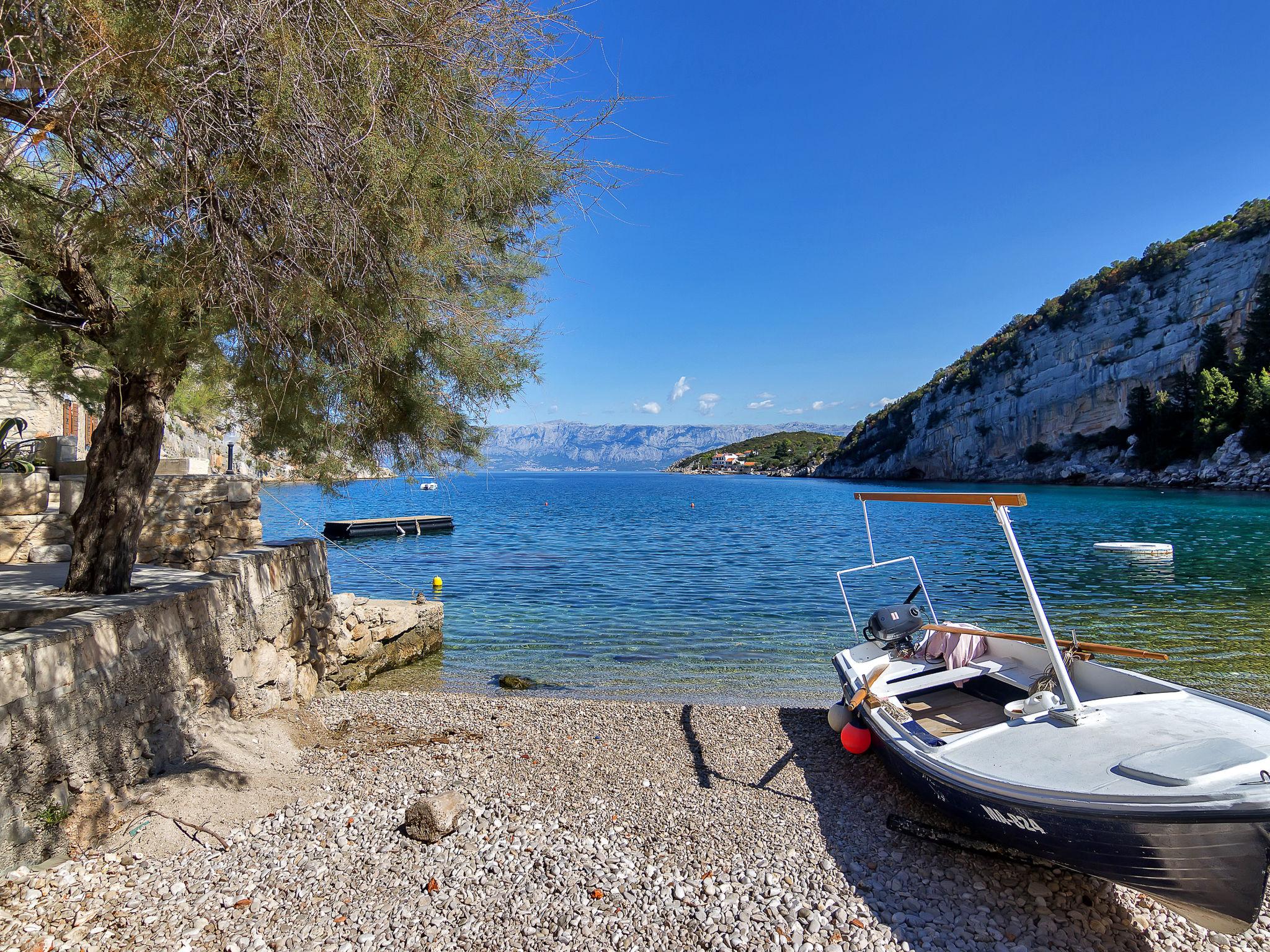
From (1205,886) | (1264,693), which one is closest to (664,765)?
(1205,886)

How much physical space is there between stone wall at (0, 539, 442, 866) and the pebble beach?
52cm

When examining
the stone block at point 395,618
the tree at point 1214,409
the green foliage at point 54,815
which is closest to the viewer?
the green foliage at point 54,815

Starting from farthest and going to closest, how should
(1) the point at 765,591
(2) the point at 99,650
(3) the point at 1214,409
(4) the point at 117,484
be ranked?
(3) the point at 1214,409
(1) the point at 765,591
(4) the point at 117,484
(2) the point at 99,650

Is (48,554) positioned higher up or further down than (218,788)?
higher up

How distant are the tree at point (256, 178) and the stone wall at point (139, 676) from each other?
1.56 meters

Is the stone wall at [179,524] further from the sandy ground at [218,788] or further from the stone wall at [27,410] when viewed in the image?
the stone wall at [27,410]

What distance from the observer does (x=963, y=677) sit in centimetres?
676

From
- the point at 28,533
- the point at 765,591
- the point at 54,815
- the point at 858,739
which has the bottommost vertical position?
the point at 765,591

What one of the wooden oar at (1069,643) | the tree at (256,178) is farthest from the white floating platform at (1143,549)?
the tree at (256,178)

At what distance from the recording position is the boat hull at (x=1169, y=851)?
3.30 meters

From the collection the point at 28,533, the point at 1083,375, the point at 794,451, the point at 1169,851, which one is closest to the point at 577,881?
the point at 1169,851

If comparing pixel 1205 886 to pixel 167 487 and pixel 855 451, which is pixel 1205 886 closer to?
pixel 167 487

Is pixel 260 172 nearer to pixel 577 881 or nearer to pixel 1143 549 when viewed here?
pixel 577 881

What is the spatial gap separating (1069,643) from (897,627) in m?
1.66
